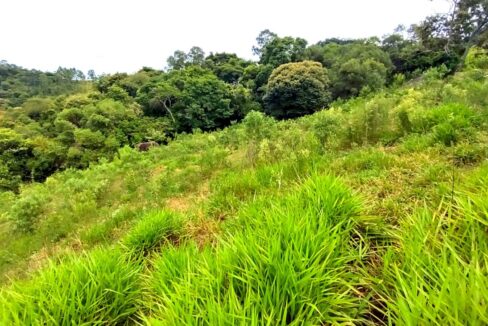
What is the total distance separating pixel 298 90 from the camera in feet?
72.0

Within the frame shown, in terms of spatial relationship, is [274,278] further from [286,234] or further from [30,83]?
[30,83]

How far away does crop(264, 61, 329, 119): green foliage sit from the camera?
71.9ft

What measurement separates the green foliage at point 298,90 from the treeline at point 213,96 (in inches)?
2.8

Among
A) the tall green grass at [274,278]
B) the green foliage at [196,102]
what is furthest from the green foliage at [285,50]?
the tall green grass at [274,278]

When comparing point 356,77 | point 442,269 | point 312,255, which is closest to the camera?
point 442,269

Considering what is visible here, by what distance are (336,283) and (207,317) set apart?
66cm

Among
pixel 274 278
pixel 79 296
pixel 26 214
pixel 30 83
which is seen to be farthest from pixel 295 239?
pixel 30 83

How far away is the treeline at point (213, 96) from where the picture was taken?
21344mm

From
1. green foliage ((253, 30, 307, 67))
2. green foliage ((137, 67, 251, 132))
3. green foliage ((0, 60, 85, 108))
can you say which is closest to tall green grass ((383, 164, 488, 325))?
green foliage ((137, 67, 251, 132))

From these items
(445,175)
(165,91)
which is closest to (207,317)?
(445,175)

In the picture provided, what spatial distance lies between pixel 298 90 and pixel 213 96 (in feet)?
27.3

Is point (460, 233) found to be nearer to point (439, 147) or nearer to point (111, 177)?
point (439, 147)

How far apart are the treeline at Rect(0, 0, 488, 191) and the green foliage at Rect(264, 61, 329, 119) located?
0.24ft

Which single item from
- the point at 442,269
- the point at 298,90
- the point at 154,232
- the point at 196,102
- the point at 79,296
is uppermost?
the point at 298,90
